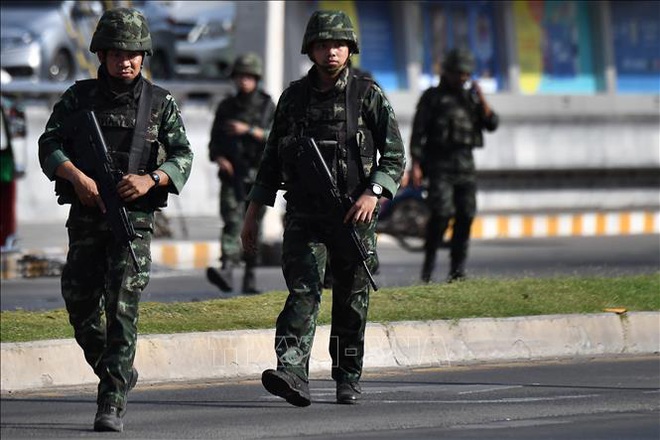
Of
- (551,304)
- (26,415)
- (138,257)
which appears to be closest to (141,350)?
(26,415)

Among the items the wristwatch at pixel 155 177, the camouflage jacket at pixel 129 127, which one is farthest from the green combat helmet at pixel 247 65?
the wristwatch at pixel 155 177

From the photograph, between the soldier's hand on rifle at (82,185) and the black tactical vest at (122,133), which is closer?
the soldier's hand on rifle at (82,185)

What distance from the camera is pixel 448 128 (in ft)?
45.5

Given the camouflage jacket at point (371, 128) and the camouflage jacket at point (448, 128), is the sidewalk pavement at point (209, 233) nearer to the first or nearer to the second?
the camouflage jacket at point (448, 128)

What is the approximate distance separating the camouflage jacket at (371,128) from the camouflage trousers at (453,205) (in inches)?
216

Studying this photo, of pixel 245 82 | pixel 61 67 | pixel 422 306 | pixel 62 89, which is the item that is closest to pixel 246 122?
pixel 245 82

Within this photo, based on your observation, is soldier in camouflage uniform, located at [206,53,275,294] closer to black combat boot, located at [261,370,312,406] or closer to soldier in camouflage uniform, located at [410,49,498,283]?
soldier in camouflage uniform, located at [410,49,498,283]

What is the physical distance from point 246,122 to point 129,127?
596 cm

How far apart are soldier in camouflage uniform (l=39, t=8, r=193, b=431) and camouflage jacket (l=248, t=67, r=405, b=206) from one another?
535mm

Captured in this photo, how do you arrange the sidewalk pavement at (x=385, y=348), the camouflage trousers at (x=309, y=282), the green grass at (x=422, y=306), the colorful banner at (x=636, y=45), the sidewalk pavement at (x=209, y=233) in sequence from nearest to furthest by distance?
1. the camouflage trousers at (x=309, y=282)
2. the sidewalk pavement at (x=385, y=348)
3. the green grass at (x=422, y=306)
4. the sidewalk pavement at (x=209, y=233)
5. the colorful banner at (x=636, y=45)

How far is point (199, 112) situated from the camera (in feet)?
78.6

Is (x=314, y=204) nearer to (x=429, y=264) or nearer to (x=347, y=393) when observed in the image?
(x=347, y=393)

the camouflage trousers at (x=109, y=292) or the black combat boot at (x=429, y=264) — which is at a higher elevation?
the camouflage trousers at (x=109, y=292)

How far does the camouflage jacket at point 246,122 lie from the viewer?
13.8 meters
